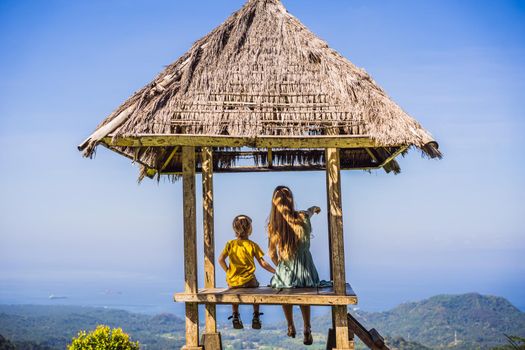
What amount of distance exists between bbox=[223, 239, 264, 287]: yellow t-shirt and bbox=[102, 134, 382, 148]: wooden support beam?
5.25 ft

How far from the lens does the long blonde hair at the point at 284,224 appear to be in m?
7.93

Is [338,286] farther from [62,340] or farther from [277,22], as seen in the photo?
[62,340]

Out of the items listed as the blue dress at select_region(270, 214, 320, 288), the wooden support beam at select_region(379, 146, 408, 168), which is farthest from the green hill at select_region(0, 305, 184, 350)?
the blue dress at select_region(270, 214, 320, 288)

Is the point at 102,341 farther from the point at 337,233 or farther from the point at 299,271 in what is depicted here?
the point at 337,233

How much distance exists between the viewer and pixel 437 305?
62.1m

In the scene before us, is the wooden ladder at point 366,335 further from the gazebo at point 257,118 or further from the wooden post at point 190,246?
the wooden post at point 190,246

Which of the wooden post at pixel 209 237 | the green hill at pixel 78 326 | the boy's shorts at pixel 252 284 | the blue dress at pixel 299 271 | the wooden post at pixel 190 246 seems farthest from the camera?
the green hill at pixel 78 326

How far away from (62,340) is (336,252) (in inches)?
1767

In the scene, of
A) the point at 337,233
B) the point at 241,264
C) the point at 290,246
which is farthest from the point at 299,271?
the point at 337,233

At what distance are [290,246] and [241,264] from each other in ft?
2.09

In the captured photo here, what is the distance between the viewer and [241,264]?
8047mm

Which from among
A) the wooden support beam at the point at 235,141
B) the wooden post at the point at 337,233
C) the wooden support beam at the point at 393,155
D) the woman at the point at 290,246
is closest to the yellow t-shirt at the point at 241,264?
the woman at the point at 290,246

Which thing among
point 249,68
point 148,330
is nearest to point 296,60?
point 249,68

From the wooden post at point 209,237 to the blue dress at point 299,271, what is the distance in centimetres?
82
